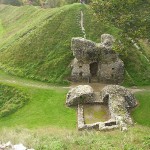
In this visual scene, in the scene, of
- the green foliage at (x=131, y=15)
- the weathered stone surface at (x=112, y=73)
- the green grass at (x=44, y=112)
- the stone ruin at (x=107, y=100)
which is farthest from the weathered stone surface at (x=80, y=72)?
the green foliage at (x=131, y=15)

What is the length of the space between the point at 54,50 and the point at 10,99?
12.9 meters

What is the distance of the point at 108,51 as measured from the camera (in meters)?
51.4

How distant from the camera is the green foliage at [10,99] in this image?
1828 inches

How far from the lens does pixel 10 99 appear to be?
48906 millimetres

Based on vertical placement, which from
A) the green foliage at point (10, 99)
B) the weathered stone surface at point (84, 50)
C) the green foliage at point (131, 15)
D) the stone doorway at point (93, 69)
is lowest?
the green foliage at point (10, 99)

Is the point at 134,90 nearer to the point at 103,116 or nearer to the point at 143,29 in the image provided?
the point at 103,116

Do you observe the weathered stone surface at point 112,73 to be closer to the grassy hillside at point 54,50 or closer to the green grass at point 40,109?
the grassy hillside at point 54,50

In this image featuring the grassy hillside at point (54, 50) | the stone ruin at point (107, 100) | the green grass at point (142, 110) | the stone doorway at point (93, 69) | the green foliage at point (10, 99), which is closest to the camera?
the stone ruin at point (107, 100)

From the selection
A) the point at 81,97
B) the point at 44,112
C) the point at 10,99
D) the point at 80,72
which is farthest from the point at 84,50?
the point at 10,99

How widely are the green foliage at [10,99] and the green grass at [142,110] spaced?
1535 centimetres

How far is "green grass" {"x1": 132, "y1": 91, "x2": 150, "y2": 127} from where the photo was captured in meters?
42.2

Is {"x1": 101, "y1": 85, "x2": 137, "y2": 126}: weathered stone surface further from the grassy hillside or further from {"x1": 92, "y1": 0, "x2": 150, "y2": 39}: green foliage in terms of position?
{"x1": 92, "y1": 0, "x2": 150, "y2": 39}: green foliage

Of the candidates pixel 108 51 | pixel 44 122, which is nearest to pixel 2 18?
pixel 108 51

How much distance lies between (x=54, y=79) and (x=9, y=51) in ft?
42.6
